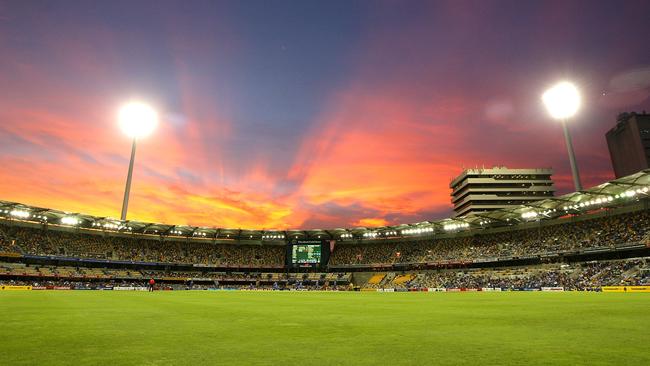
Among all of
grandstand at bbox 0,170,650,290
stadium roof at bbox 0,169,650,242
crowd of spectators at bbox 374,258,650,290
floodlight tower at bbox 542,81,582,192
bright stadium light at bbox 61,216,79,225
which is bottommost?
crowd of spectators at bbox 374,258,650,290

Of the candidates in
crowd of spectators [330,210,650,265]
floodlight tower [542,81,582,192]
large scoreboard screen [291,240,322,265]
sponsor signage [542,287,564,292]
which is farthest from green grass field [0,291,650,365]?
large scoreboard screen [291,240,322,265]

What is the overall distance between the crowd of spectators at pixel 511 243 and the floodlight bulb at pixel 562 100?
22.7 metres

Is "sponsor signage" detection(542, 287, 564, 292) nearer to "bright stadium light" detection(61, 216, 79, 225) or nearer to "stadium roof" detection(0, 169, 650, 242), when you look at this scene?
"stadium roof" detection(0, 169, 650, 242)

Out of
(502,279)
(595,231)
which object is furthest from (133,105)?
(595,231)

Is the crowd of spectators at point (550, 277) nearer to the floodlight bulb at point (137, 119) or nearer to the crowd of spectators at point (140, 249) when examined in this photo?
the crowd of spectators at point (140, 249)

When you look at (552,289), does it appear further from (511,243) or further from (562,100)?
(562,100)

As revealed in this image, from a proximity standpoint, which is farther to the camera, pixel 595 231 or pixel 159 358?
pixel 595 231

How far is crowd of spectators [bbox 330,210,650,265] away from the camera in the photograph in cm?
5828

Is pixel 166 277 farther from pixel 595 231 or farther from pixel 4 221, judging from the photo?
pixel 595 231

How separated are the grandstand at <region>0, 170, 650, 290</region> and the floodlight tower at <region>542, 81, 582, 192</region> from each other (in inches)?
326

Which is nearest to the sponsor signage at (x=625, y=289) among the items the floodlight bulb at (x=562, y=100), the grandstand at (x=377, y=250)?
the grandstand at (x=377, y=250)

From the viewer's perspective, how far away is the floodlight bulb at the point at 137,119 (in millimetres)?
59969

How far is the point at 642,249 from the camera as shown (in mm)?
53719

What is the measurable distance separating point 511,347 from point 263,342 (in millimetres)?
4986
